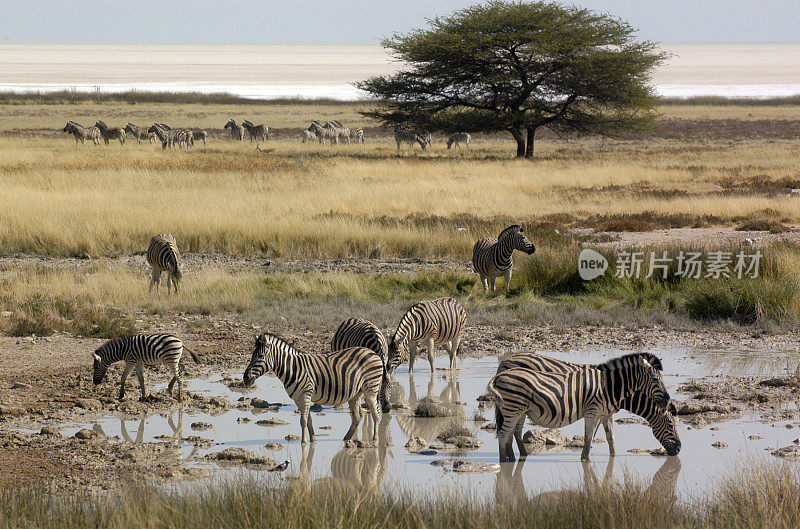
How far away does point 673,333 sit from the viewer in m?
12.6

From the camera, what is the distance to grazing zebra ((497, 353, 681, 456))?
7.38 m

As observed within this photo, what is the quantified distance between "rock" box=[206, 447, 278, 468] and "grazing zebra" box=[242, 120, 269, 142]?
44.7 m

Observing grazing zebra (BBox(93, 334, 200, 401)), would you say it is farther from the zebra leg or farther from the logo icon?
the logo icon

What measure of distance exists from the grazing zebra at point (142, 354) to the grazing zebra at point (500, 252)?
601 centimetres

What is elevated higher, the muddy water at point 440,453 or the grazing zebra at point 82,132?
the grazing zebra at point 82,132

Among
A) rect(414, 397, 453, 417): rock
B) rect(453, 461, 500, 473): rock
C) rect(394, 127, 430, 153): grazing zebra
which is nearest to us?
rect(453, 461, 500, 473): rock

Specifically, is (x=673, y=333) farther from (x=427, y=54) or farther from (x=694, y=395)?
(x=427, y=54)

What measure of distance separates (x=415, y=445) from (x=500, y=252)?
6.55 metres

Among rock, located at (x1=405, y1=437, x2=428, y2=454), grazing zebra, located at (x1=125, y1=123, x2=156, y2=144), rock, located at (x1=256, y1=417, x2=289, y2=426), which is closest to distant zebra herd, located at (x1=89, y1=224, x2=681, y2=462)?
rock, located at (x1=405, y1=437, x2=428, y2=454)

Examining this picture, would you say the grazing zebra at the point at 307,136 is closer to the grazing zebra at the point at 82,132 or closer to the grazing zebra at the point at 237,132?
the grazing zebra at the point at 237,132

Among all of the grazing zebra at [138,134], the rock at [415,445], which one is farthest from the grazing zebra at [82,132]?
→ the rock at [415,445]

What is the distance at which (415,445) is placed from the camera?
26.1 ft

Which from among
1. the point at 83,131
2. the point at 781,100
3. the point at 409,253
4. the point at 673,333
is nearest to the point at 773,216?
the point at 409,253

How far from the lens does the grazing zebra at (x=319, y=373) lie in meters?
7.43
